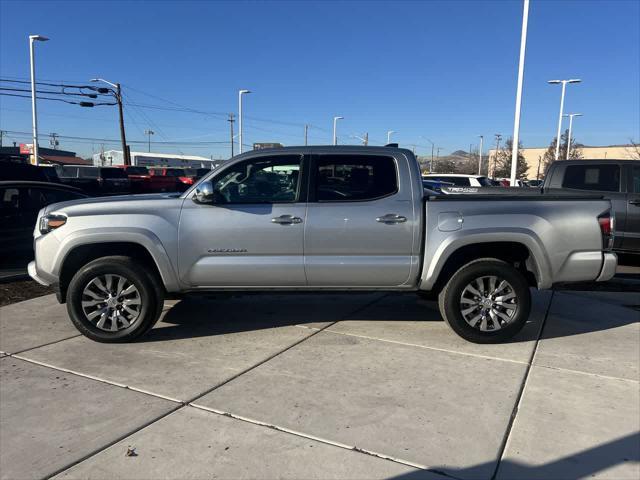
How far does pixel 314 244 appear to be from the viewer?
485cm

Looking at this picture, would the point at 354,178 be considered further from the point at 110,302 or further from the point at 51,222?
the point at 51,222

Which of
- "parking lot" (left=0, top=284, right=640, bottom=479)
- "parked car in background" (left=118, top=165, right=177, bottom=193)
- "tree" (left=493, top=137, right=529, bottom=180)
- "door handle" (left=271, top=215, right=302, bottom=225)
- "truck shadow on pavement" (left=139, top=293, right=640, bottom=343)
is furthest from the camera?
"tree" (left=493, top=137, right=529, bottom=180)

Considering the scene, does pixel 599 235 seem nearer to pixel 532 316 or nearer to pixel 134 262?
pixel 532 316

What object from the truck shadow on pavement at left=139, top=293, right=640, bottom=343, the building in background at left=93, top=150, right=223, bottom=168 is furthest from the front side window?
the building in background at left=93, top=150, right=223, bottom=168

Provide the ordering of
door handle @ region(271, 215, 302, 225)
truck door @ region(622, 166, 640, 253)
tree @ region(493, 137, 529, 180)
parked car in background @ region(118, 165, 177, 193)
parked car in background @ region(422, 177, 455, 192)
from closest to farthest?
1. door handle @ region(271, 215, 302, 225)
2. parked car in background @ region(422, 177, 455, 192)
3. truck door @ region(622, 166, 640, 253)
4. parked car in background @ region(118, 165, 177, 193)
5. tree @ region(493, 137, 529, 180)

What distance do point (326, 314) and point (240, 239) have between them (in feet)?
5.55

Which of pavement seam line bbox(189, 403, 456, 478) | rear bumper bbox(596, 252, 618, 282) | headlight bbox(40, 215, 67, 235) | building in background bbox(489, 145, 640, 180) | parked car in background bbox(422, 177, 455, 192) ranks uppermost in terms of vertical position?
building in background bbox(489, 145, 640, 180)

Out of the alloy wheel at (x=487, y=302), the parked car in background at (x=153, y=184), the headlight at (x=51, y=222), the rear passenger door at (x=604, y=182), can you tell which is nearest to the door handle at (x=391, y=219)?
the alloy wheel at (x=487, y=302)

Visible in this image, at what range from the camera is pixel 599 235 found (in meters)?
4.78

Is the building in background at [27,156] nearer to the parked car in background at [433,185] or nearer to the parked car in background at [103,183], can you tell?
the parked car in background at [103,183]

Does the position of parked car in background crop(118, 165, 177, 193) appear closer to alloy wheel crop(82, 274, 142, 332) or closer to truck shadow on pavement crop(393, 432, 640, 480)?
alloy wheel crop(82, 274, 142, 332)

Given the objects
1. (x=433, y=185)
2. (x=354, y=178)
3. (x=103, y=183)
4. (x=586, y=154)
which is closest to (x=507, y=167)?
(x=586, y=154)

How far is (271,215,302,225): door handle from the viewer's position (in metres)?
4.81

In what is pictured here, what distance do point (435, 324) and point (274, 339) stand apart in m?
1.85
